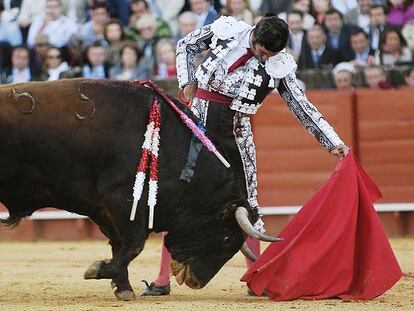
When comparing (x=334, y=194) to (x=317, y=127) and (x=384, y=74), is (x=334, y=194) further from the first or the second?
(x=384, y=74)

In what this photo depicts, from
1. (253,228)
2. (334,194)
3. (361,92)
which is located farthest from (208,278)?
(361,92)

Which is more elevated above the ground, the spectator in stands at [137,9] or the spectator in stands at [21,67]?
the spectator in stands at [137,9]

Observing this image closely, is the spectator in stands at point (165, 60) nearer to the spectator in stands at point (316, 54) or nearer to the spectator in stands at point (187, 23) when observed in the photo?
the spectator in stands at point (187, 23)

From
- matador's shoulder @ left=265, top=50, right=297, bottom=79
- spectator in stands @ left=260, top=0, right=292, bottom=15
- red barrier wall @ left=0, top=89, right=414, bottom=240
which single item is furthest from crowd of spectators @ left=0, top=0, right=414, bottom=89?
matador's shoulder @ left=265, top=50, right=297, bottom=79

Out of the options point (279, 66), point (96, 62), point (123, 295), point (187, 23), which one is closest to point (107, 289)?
point (123, 295)

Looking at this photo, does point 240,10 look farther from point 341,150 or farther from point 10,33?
point 341,150

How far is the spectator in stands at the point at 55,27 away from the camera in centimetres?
1013

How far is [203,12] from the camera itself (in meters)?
9.59

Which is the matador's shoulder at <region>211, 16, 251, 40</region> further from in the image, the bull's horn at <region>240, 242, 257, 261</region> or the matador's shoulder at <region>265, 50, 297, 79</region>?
the bull's horn at <region>240, 242, 257, 261</region>

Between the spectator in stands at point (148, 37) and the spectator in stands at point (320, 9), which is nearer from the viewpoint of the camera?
the spectator in stands at point (320, 9)

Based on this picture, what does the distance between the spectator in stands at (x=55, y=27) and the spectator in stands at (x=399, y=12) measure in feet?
8.96

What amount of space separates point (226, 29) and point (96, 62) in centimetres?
431

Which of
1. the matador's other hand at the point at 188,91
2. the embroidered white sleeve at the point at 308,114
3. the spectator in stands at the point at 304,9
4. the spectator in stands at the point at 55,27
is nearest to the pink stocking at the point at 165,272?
the matador's other hand at the point at 188,91

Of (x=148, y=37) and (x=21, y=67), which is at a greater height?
(x=148, y=37)
